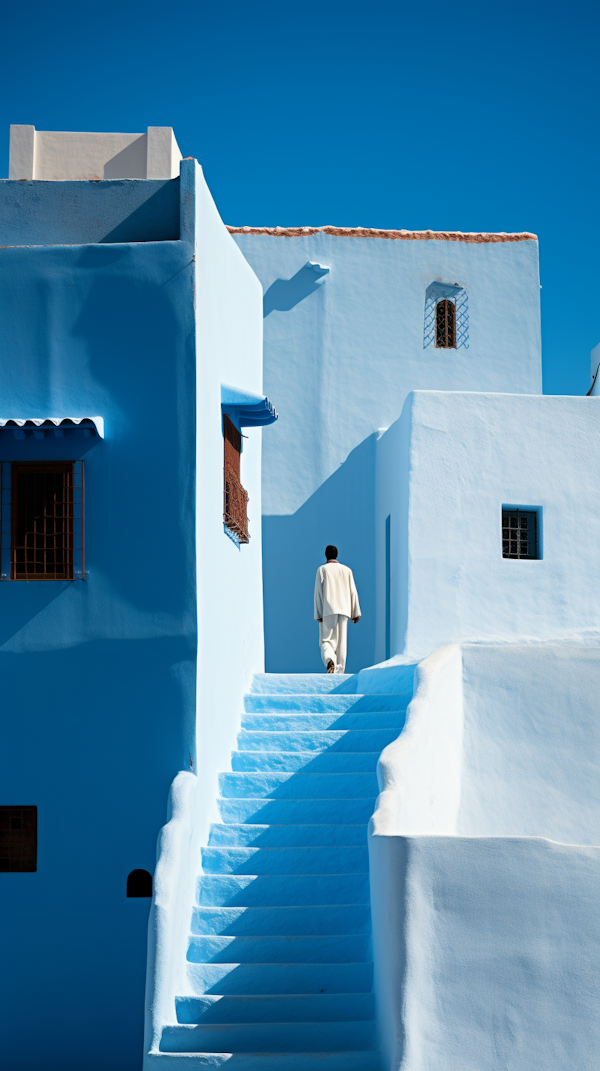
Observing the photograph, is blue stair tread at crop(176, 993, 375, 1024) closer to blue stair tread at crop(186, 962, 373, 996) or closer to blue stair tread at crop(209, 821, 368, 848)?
blue stair tread at crop(186, 962, 373, 996)

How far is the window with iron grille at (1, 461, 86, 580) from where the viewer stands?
8609mm

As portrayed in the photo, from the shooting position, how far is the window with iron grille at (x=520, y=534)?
1270 cm

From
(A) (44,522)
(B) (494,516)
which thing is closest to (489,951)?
(A) (44,522)

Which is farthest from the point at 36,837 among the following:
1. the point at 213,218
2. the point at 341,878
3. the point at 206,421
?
the point at 213,218

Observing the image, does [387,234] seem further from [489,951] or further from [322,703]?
[489,951]

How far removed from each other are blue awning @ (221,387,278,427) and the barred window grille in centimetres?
578

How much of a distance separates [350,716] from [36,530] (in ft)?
9.95

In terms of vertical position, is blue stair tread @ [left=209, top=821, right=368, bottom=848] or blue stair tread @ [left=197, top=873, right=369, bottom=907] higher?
blue stair tread @ [left=209, top=821, right=368, bottom=848]

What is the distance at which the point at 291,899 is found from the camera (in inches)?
318

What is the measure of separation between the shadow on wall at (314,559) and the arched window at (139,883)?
21.7ft

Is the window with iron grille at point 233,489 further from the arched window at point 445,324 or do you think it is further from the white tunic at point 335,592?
the arched window at point 445,324

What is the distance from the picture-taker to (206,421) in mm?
8969

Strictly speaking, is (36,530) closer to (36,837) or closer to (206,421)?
(206,421)

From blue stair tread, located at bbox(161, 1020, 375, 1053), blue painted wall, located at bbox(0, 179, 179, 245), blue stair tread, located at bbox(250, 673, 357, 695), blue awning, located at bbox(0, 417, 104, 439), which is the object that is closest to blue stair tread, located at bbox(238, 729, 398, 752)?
blue stair tread, located at bbox(250, 673, 357, 695)
